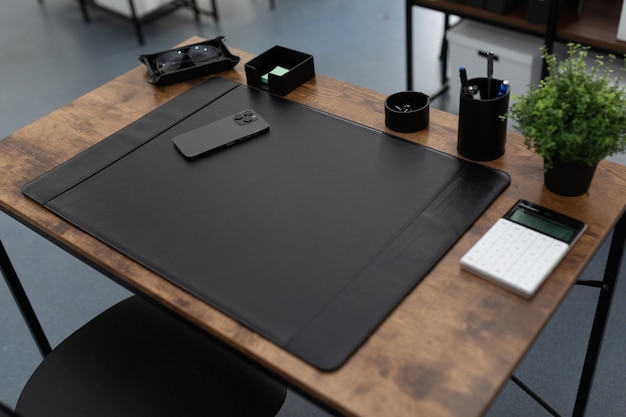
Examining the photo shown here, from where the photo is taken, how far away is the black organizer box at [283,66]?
1.69 m

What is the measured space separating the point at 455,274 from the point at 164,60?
1.03 metres

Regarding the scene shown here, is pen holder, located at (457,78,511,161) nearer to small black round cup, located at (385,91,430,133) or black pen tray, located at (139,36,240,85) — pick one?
small black round cup, located at (385,91,430,133)

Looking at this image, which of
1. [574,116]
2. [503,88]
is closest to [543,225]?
[574,116]

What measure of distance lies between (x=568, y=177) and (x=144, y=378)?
0.93 m

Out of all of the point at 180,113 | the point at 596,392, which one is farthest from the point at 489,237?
the point at 596,392

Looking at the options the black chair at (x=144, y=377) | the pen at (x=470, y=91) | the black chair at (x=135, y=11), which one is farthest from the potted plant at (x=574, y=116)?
the black chair at (x=135, y=11)

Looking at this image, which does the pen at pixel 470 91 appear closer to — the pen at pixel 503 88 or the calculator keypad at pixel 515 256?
the pen at pixel 503 88

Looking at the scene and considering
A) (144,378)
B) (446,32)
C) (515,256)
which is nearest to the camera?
(515,256)

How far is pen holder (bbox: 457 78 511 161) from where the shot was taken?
4.41 ft

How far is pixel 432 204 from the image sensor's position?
1.31 meters

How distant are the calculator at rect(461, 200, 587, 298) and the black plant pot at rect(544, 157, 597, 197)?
62 millimetres

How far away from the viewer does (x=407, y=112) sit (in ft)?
4.89

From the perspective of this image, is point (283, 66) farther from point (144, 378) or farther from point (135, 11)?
point (135, 11)

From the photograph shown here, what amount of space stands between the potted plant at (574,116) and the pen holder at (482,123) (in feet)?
0.28
